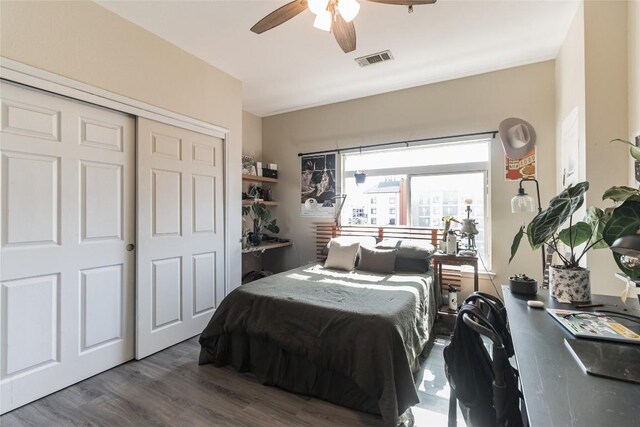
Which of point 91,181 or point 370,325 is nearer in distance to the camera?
point 370,325

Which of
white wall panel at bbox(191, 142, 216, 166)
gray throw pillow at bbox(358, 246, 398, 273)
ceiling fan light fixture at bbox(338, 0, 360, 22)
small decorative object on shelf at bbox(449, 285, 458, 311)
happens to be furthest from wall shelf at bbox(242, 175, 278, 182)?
small decorative object on shelf at bbox(449, 285, 458, 311)

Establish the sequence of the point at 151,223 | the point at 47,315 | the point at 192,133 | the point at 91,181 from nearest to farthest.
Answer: the point at 47,315, the point at 91,181, the point at 151,223, the point at 192,133

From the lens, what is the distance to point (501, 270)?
3154 millimetres

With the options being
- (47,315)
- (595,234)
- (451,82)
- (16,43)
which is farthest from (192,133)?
(595,234)

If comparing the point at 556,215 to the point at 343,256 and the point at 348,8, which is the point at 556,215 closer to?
the point at 348,8

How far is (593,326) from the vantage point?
113 centimetres

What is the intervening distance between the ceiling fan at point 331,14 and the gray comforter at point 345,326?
5.79ft

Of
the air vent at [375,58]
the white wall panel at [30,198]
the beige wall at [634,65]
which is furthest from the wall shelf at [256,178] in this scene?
the beige wall at [634,65]

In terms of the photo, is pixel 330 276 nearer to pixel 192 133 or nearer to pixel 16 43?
pixel 192 133

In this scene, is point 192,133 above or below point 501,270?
above

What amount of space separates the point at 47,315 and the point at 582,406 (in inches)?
111

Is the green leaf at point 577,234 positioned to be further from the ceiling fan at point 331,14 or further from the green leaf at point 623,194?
the ceiling fan at point 331,14

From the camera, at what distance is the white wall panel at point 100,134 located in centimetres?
217

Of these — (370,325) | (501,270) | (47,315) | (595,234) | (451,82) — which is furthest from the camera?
(451,82)
